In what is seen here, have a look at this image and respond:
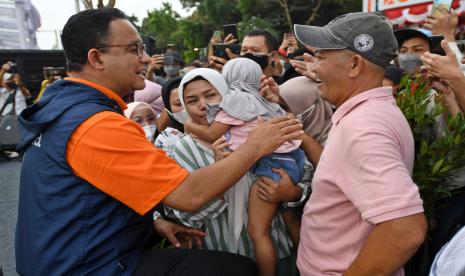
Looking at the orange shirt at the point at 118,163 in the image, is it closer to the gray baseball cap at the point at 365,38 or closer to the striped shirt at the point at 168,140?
the gray baseball cap at the point at 365,38

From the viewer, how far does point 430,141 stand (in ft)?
7.11

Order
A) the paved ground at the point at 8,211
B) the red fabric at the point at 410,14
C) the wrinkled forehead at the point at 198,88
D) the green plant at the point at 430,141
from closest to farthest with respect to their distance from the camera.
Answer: the green plant at the point at 430,141
the wrinkled forehead at the point at 198,88
the paved ground at the point at 8,211
the red fabric at the point at 410,14

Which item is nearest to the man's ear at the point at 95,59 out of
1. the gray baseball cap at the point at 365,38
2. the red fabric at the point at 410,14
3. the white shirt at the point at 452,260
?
the gray baseball cap at the point at 365,38

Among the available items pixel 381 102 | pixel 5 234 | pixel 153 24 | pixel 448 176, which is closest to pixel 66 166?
pixel 381 102

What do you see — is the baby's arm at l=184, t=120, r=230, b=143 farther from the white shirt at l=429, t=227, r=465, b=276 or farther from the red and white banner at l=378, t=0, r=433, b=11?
the red and white banner at l=378, t=0, r=433, b=11

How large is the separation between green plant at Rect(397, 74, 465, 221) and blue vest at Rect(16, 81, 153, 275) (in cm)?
153

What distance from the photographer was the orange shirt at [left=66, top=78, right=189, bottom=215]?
1552 mm

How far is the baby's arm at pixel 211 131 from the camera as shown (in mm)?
2203

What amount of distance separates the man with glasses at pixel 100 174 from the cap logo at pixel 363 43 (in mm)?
541

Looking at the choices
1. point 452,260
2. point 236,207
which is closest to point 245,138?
point 236,207

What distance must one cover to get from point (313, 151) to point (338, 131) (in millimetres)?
804

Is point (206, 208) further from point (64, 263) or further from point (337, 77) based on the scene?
point (337, 77)

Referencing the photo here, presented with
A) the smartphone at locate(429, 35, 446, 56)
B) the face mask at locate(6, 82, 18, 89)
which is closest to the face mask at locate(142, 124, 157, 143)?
the smartphone at locate(429, 35, 446, 56)

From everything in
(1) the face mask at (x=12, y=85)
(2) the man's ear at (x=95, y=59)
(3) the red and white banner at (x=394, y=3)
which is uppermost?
(3) the red and white banner at (x=394, y=3)
